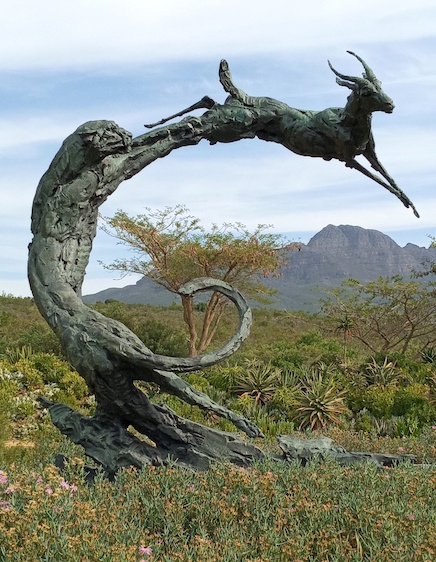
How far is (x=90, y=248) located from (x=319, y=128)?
1.83m

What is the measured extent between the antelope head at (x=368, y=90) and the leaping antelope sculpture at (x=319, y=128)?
0.04 metres

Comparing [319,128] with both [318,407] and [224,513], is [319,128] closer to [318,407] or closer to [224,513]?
[224,513]

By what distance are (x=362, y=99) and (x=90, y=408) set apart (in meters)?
7.81

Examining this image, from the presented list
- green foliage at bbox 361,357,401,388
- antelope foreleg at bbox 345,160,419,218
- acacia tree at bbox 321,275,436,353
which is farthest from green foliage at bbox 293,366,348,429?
acacia tree at bbox 321,275,436,353

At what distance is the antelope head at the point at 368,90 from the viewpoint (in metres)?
3.95

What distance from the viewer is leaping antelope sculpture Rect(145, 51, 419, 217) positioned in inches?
170

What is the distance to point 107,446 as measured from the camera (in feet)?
13.7

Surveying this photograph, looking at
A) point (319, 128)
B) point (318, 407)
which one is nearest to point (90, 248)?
point (319, 128)

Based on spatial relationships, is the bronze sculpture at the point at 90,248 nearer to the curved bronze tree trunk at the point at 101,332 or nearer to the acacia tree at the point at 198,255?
the curved bronze tree trunk at the point at 101,332

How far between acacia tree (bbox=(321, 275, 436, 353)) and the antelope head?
1407 centimetres

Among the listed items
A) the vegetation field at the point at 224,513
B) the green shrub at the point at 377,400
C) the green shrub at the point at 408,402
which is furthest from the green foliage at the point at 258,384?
the vegetation field at the point at 224,513

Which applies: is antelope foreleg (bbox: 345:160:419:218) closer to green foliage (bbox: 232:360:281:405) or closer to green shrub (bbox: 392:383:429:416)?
green shrub (bbox: 392:383:429:416)

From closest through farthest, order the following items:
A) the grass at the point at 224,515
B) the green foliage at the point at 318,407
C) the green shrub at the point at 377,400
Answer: the grass at the point at 224,515 < the green foliage at the point at 318,407 < the green shrub at the point at 377,400

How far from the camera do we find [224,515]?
2.90 metres
